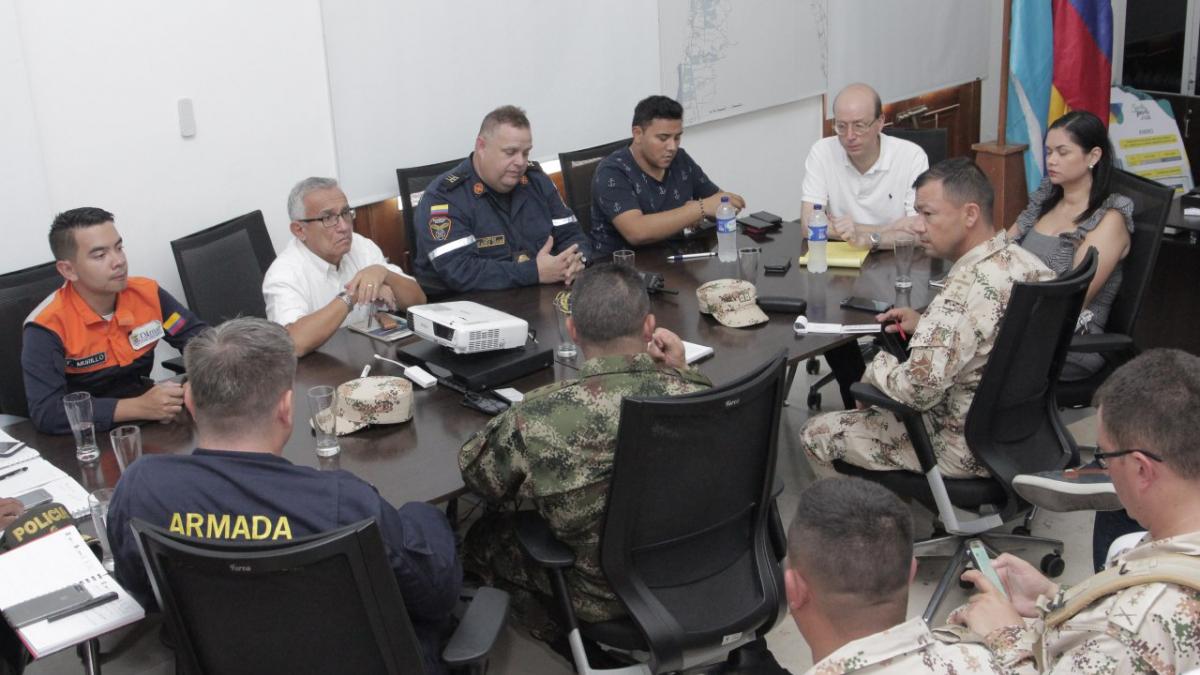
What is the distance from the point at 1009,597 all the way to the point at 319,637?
125 cm

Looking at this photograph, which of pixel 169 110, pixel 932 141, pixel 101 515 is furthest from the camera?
pixel 932 141

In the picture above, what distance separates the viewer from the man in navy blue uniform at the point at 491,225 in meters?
4.02

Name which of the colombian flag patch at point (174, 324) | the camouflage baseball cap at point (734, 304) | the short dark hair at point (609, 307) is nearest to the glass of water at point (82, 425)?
the colombian flag patch at point (174, 324)

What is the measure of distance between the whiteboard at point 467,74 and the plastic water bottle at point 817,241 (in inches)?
70.9

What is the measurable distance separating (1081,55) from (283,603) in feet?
19.9

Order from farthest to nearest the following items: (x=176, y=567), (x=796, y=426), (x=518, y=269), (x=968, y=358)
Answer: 1. (x=796, y=426)
2. (x=518, y=269)
3. (x=968, y=358)
4. (x=176, y=567)

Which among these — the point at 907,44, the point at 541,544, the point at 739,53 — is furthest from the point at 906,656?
the point at 907,44

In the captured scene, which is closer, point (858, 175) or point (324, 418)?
point (324, 418)

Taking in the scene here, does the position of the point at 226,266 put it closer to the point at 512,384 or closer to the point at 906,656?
the point at 512,384

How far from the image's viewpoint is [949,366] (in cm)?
303

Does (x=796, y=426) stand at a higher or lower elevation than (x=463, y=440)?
lower

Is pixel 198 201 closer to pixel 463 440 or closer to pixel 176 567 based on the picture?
pixel 463 440

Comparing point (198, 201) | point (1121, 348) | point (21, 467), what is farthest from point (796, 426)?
point (21, 467)

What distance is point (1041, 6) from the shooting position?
21.3 feet
